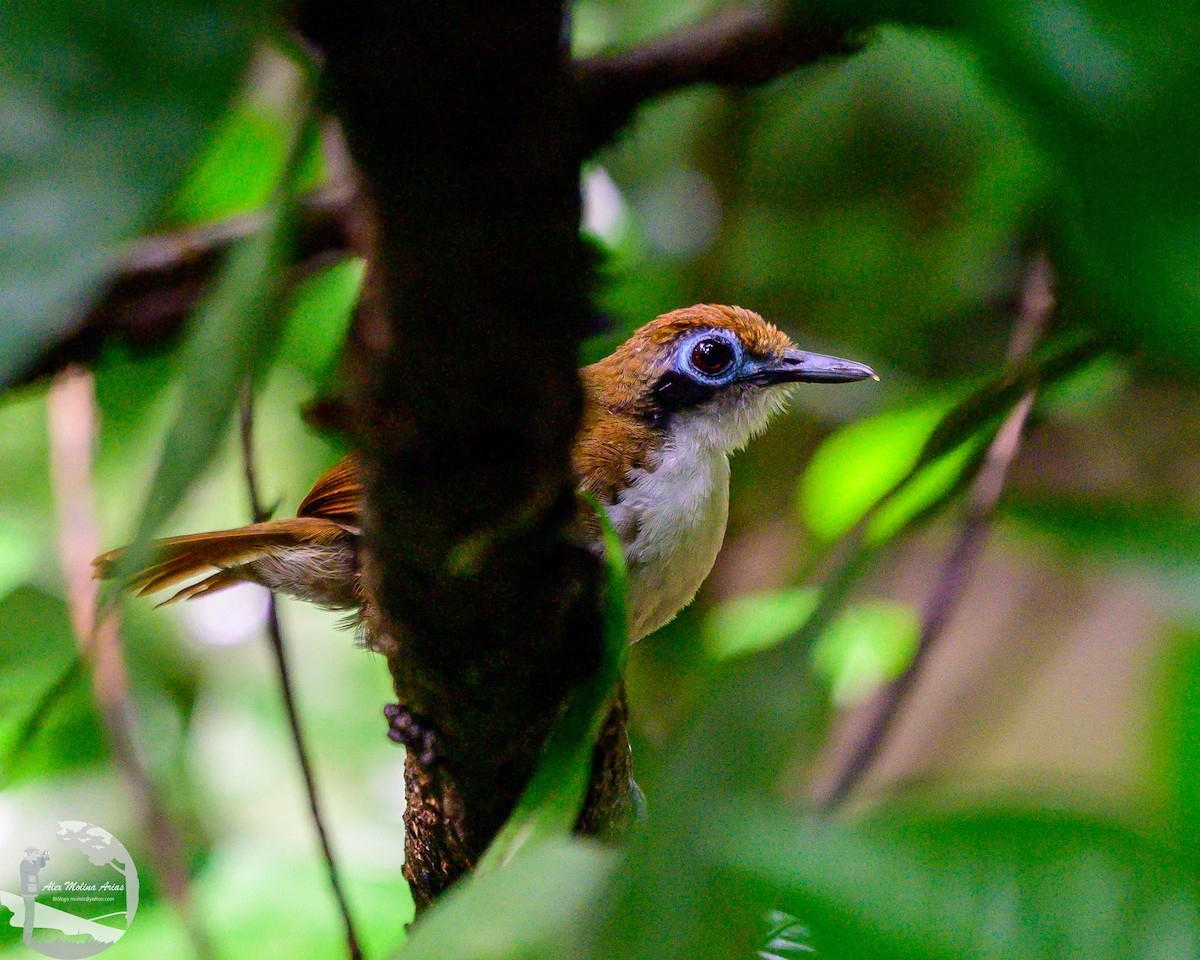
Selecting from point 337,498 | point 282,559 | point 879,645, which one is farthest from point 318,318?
point 879,645

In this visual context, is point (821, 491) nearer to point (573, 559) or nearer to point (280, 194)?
point (573, 559)

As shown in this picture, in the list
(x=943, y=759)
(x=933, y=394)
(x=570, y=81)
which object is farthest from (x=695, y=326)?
(x=943, y=759)

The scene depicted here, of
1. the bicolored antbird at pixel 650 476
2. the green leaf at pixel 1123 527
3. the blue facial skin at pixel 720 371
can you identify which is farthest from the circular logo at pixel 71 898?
the green leaf at pixel 1123 527

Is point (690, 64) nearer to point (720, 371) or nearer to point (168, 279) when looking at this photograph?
point (720, 371)

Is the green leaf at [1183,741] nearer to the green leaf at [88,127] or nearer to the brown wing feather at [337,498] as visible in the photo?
the green leaf at [88,127]

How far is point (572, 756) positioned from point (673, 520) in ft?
2.76

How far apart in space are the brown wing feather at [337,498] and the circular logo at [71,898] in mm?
783

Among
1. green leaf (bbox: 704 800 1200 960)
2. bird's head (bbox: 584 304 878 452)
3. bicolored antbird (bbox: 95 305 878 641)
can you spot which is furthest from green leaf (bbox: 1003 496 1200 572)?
bird's head (bbox: 584 304 878 452)

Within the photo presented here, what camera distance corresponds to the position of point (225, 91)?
367mm

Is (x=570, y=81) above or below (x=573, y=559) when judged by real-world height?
above

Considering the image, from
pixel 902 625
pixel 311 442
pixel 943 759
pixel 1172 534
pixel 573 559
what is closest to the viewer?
pixel 1172 534

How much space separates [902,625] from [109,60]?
7.97ft

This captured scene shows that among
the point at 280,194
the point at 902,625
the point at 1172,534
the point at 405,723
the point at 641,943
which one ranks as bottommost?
the point at 902,625

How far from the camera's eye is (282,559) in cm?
153
